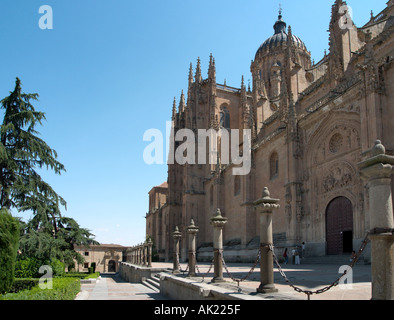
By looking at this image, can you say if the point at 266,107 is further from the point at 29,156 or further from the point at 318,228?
the point at 29,156

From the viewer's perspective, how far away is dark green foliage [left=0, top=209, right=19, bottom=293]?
13125 millimetres

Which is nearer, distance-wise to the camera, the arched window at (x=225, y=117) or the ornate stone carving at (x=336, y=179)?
the ornate stone carving at (x=336, y=179)

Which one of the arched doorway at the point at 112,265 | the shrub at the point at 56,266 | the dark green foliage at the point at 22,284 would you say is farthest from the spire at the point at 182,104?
the dark green foliage at the point at 22,284

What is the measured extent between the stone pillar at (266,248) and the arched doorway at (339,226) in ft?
40.4

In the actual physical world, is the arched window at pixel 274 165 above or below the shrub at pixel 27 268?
above

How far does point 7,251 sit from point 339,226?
50.1 ft

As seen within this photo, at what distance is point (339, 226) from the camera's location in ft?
63.4

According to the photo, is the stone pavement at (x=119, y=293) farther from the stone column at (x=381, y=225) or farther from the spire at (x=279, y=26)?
the spire at (x=279, y=26)

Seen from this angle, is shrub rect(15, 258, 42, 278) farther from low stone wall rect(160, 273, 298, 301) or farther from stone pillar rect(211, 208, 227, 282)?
stone pillar rect(211, 208, 227, 282)

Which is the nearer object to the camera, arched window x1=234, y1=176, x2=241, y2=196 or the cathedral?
the cathedral

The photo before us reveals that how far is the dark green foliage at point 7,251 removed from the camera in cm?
1312

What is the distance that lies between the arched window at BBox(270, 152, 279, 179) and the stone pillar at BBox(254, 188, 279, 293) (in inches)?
742

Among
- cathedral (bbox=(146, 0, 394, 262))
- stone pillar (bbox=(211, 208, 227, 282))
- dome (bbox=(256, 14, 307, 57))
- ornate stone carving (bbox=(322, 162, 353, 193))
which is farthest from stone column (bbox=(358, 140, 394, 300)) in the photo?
dome (bbox=(256, 14, 307, 57))

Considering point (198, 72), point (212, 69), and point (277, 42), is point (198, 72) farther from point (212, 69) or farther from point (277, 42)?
point (277, 42)
